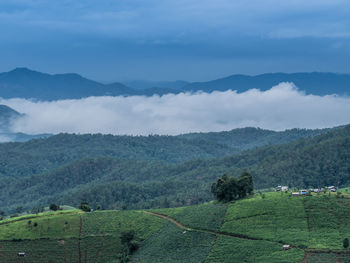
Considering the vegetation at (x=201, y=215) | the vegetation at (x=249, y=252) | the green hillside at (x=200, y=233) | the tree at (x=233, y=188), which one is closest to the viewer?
the vegetation at (x=249, y=252)

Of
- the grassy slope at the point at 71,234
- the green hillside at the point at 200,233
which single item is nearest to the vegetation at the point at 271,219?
the green hillside at the point at 200,233

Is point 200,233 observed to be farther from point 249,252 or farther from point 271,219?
point 249,252

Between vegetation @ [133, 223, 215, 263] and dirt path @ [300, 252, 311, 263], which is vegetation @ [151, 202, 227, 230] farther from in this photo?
dirt path @ [300, 252, 311, 263]

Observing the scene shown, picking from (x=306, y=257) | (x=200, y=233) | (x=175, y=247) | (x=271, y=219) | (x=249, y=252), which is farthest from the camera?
(x=200, y=233)

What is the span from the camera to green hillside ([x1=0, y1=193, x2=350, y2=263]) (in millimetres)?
107250

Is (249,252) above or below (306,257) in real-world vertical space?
above

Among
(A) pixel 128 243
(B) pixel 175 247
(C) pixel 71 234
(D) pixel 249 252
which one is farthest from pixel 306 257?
(C) pixel 71 234

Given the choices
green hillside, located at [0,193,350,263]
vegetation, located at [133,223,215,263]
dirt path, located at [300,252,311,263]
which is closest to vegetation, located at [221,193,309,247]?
green hillside, located at [0,193,350,263]

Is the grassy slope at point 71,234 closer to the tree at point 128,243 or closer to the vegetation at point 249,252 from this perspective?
the tree at point 128,243

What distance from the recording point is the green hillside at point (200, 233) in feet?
352

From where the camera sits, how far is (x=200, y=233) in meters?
123

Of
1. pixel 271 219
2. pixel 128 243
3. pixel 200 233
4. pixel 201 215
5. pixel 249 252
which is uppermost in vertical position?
pixel 201 215

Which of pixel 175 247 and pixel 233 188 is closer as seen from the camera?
pixel 175 247

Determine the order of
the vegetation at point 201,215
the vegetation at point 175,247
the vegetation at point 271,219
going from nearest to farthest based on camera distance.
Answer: the vegetation at point 271,219, the vegetation at point 175,247, the vegetation at point 201,215
